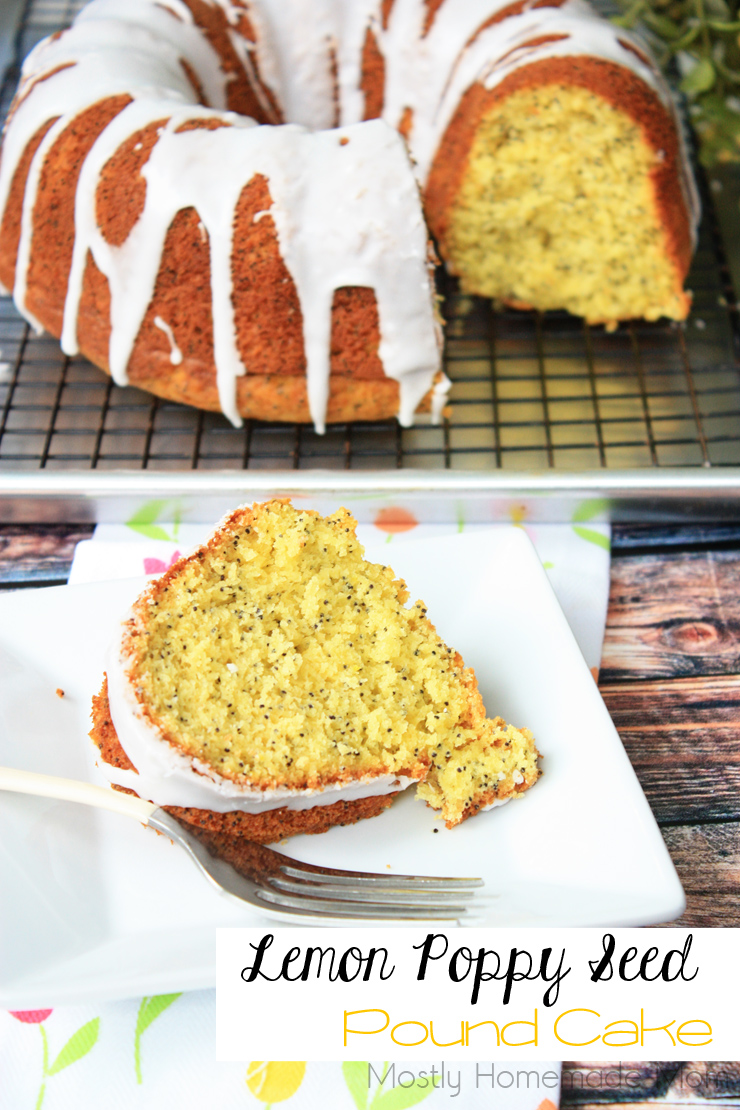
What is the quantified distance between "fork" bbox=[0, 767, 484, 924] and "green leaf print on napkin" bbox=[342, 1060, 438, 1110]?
18 centimetres

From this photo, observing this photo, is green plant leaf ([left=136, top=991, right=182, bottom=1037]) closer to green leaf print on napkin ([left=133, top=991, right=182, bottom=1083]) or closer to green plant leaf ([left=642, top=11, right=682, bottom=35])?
green leaf print on napkin ([left=133, top=991, right=182, bottom=1083])

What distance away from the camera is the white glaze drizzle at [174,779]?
1.07 meters

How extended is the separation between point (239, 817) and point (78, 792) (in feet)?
0.62

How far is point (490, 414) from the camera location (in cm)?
190

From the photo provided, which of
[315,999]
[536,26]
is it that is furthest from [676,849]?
[536,26]

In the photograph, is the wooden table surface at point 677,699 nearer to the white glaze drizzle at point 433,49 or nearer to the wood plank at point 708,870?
the wood plank at point 708,870

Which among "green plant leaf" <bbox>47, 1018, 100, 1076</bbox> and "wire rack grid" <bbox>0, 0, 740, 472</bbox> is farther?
"wire rack grid" <bbox>0, 0, 740, 472</bbox>

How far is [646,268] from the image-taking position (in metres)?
1.97

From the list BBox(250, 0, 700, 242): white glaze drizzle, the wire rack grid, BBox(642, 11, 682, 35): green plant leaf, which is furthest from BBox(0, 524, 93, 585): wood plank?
BBox(642, 11, 682, 35): green plant leaf

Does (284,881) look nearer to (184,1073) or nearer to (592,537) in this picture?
(184,1073)

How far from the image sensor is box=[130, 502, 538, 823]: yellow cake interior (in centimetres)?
113

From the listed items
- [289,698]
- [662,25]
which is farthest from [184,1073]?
[662,25]

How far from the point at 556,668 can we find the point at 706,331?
3.77ft

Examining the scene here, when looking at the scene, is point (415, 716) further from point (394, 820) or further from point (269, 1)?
point (269, 1)
